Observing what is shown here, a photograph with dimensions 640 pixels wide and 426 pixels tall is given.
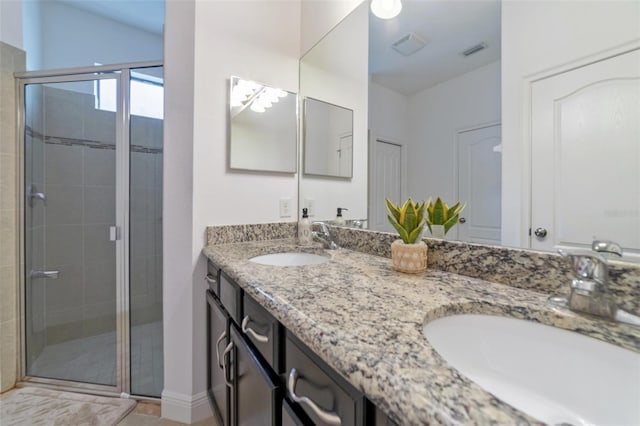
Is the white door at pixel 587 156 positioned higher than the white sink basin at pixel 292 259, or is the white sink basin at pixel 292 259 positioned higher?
the white door at pixel 587 156

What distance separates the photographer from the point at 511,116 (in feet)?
2.37

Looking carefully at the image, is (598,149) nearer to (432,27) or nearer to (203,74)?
(432,27)

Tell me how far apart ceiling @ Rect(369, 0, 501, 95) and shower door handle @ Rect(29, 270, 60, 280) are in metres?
2.40

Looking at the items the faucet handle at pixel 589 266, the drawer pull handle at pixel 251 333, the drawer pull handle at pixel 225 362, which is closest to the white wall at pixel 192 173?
the drawer pull handle at pixel 225 362

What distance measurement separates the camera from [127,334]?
1528 mm

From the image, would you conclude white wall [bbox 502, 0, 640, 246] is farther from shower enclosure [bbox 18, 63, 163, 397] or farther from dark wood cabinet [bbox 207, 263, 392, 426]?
shower enclosure [bbox 18, 63, 163, 397]

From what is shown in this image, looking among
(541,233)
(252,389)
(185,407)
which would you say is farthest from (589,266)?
(185,407)

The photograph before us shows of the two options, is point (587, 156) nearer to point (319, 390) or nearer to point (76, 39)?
point (319, 390)

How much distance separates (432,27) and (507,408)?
1.17m

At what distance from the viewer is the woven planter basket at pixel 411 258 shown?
79 cm

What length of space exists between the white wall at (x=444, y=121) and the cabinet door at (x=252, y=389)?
771 mm

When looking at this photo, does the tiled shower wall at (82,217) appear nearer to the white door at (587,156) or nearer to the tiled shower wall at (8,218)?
the tiled shower wall at (8,218)

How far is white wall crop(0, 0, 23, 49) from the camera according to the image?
1533 mm

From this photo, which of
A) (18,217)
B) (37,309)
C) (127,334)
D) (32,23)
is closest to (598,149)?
(127,334)
